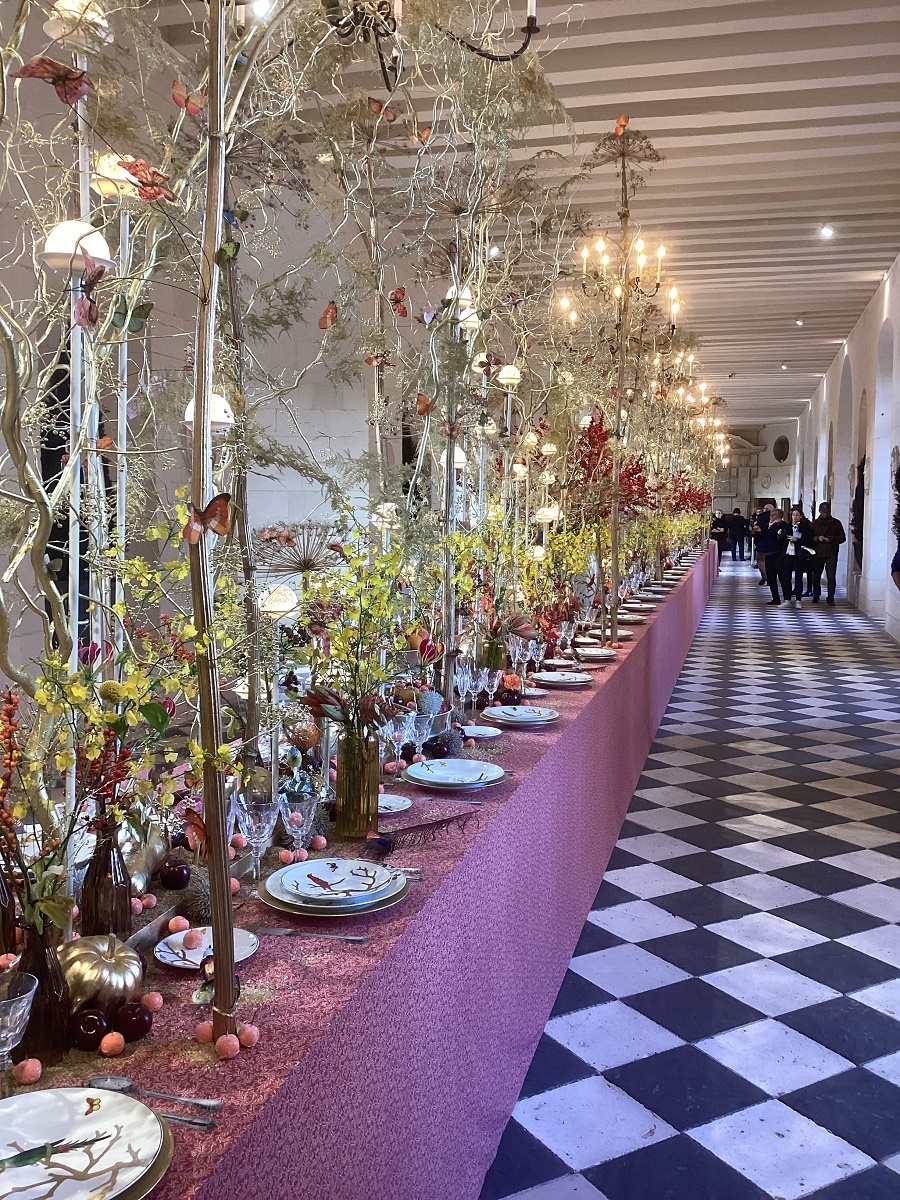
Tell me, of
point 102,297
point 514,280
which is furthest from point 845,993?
point 514,280

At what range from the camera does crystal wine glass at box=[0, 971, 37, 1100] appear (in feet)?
3.33

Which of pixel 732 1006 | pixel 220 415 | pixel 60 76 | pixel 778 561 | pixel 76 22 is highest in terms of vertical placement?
pixel 76 22

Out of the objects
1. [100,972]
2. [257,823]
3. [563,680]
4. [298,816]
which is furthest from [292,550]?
[100,972]

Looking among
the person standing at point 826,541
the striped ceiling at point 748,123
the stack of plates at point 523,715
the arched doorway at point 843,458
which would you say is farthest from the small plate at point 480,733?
the arched doorway at point 843,458

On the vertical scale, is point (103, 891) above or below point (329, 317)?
below

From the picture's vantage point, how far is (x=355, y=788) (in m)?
1.94

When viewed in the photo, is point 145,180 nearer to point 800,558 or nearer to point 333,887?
point 333,887

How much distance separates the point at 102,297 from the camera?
1.90 metres

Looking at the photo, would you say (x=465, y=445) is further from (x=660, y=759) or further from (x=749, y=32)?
(x=749, y=32)

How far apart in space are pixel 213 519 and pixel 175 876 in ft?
2.58

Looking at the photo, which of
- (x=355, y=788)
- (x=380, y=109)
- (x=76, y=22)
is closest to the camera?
(x=76, y=22)

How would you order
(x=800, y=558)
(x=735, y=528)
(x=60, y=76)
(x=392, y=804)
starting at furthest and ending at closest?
(x=735, y=528)
(x=800, y=558)
(x=392, y=804)
(x=60, y=76)

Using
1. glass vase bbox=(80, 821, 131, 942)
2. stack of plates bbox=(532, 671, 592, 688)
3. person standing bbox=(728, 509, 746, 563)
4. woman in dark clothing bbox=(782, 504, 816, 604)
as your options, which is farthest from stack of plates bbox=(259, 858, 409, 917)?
person standing bbox=(728, 509, 746, 563)

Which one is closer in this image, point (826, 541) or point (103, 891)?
point (103, 891)
